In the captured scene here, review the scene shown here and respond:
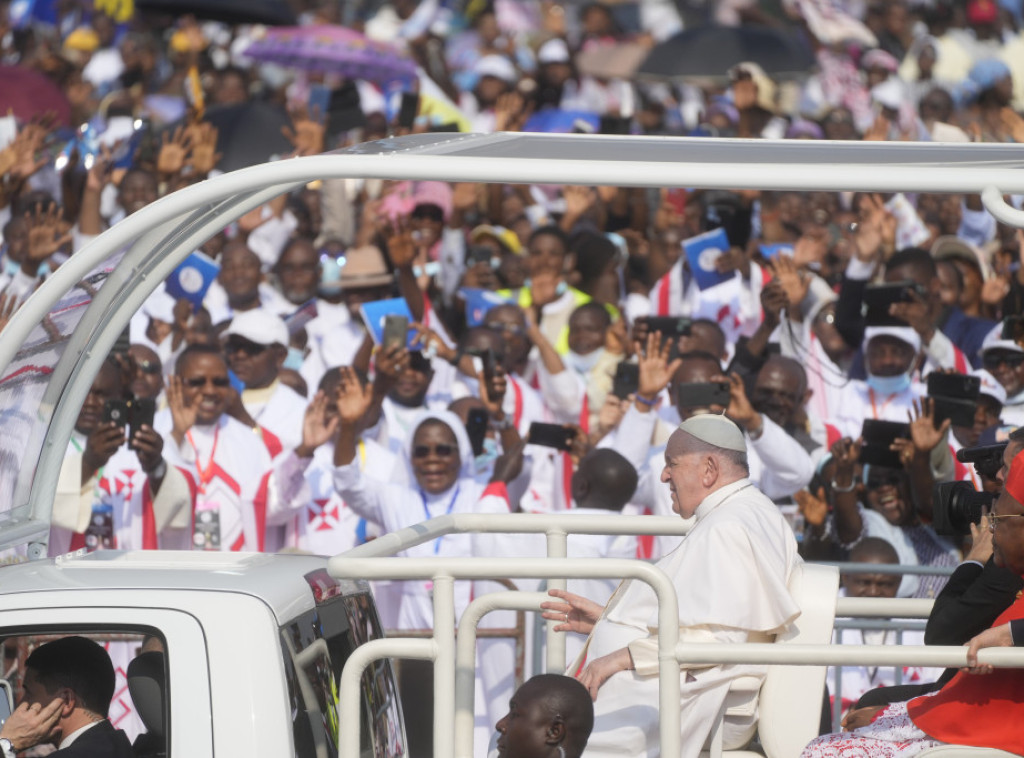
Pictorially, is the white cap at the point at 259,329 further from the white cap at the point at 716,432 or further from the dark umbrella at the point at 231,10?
the dark umbrella at the point at 231,10

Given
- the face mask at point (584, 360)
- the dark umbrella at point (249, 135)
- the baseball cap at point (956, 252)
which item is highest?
the dark umbrella at point (249, 135)

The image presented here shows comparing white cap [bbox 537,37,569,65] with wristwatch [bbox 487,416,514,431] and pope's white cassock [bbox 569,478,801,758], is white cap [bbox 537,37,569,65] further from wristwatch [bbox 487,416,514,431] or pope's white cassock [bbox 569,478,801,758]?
pope's white cassock [bbox 569,478,801,758]

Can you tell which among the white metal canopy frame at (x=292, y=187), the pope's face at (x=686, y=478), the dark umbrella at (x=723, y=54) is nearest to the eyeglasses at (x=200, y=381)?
the white metal canopy frame at (x=292, y=187)

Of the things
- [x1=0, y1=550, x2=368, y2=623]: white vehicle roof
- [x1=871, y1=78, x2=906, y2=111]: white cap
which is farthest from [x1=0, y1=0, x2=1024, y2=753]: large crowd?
[x1=0, y1=550, x2=368, y2=623]: white vehicle roof

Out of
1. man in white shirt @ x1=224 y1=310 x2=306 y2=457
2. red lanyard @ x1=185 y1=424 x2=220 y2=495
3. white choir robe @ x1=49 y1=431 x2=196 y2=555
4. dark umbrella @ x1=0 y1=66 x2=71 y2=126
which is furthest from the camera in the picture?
dark umbrella @ x1=0 y1=66 x2=71 y2=126

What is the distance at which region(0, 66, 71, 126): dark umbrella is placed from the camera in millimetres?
12492

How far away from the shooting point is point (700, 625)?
4020 mm

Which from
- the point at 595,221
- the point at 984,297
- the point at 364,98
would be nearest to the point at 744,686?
the point at 984,297

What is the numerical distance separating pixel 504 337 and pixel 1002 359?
2.75 metres

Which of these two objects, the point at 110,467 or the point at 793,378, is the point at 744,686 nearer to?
the point at 793,378

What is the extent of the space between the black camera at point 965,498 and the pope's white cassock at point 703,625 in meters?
0.45

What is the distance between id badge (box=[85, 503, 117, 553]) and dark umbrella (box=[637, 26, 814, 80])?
9.38 meters

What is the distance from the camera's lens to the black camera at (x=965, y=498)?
3906 millimetres

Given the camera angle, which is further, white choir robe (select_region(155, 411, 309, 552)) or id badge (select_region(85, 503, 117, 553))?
white choir robe (select_region(155, 411, 309, 552))
